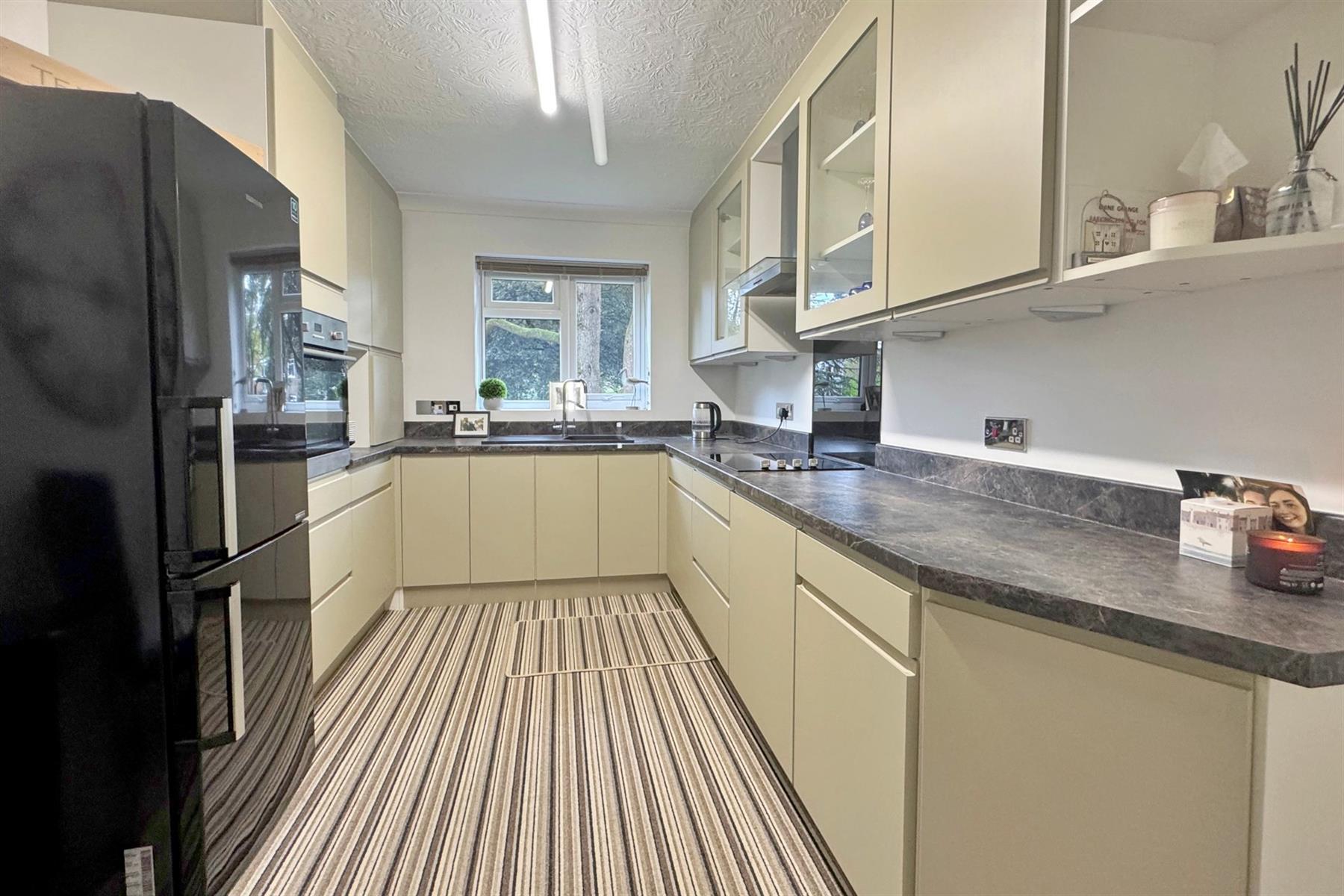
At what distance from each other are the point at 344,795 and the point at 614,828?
815mm

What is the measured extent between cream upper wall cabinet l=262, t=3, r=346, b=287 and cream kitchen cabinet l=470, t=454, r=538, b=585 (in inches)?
47.8

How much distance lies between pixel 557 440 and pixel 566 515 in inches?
23.4

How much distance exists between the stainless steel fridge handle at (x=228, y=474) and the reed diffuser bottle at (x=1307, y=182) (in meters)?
1.92

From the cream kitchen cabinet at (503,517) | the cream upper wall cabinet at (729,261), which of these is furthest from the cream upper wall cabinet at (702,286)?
the cream kitchen cabinet at (503,517)

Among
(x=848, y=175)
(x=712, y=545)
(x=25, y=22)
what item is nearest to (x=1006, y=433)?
(x=848, y=175)

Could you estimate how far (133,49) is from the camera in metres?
1.68

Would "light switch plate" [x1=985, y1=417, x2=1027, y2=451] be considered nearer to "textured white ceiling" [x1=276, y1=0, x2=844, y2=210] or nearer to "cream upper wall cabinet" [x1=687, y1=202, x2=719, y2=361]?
"textured white ceiling" [x1=276, y1=0, x2=844, y2=210]

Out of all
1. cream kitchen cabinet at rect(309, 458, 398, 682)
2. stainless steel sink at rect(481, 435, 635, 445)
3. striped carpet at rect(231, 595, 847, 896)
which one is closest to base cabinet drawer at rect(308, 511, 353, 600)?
cream kitchen cabinet at rect(309, 458, 398, 682)

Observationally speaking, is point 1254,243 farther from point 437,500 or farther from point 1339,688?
point 437,500

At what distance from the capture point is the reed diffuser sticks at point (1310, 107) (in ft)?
2.79

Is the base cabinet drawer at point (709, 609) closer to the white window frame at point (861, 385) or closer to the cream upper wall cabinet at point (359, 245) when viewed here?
the white window frame at point (861, 385)

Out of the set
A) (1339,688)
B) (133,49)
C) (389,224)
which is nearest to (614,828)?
(1339,688)

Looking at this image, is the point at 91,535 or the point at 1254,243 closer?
the point at 1254,243

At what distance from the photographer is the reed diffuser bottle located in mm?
819
